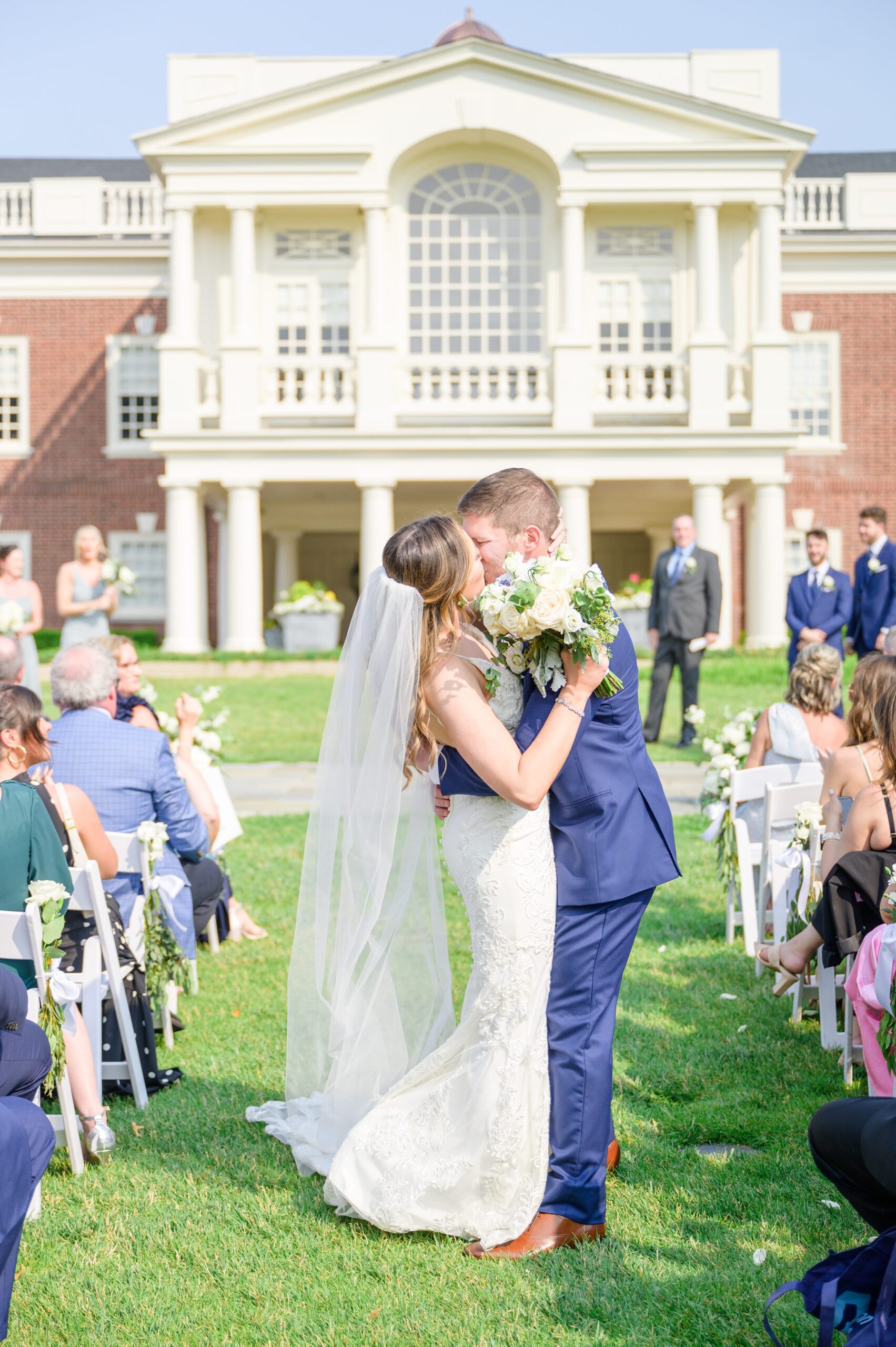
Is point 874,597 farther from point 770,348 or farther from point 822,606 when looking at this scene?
point 770,348

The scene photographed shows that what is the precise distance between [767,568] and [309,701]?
10.8 meters

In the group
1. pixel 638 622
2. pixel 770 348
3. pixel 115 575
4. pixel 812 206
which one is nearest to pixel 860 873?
pixel 115 575

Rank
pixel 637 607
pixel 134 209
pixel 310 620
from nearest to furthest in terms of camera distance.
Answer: pixel 637 607, pixel 310 620, pixel 134 209

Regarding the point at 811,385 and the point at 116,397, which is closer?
the point at 116,397

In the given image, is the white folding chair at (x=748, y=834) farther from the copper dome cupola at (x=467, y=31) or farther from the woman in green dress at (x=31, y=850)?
the copper dome cupola at (x=467, y=31)

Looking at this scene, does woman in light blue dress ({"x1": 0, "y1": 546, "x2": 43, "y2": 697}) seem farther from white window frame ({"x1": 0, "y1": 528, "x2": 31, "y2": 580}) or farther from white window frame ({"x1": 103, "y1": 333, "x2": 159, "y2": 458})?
white window frame ({"x1": 0, "y1": 528, "x2": 31, "y2": 580})

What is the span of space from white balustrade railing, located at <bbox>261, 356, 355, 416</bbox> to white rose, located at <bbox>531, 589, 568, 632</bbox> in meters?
21.5

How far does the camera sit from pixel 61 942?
472cm

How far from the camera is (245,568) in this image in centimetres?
2350

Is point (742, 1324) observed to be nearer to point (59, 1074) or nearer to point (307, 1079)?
point (307, 1079)

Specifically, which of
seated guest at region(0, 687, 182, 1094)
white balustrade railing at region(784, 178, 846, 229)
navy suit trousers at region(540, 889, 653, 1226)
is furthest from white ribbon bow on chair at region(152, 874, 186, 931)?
white balustrade railing at region(784, 178, 846, 229)

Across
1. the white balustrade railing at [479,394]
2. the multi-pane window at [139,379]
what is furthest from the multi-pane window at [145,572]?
the white balustrade railing at [479,394]

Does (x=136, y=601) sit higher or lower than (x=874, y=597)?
higher

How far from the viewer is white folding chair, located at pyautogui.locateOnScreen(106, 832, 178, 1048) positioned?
17.2ft
